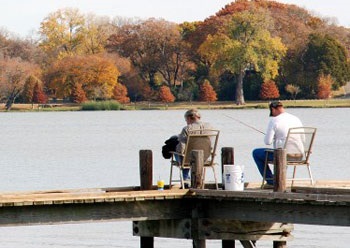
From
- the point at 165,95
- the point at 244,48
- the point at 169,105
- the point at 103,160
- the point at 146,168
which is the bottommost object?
the point at 103,160

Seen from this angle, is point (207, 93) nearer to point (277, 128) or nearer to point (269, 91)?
point (269, 91)

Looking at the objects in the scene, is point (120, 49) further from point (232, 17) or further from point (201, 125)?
point (201, 125)

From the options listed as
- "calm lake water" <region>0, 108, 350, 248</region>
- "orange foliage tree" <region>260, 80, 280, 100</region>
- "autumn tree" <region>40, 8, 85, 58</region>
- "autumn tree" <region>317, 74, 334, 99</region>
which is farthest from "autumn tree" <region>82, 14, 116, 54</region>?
"calm lake water" <region>0, 108, 350, 248</region>

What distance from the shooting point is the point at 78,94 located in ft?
350

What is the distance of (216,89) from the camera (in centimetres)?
10431

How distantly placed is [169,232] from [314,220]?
2.06 metres

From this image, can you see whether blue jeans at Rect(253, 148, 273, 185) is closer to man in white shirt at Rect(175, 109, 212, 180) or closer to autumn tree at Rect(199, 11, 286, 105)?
man in white shirt at Rect(175, 109, 212, 180)

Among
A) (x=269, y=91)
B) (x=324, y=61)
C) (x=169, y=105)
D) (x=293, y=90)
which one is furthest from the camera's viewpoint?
(x=169, y=105)

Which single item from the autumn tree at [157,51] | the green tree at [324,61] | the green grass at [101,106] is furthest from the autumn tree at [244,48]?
the green grass at [101,106]

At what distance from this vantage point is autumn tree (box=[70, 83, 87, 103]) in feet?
350

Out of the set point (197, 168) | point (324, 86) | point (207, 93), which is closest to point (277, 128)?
point (197, 168)

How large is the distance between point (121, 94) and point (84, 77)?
5072mm

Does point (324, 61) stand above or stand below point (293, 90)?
above

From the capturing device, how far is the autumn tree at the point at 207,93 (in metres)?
99.1
